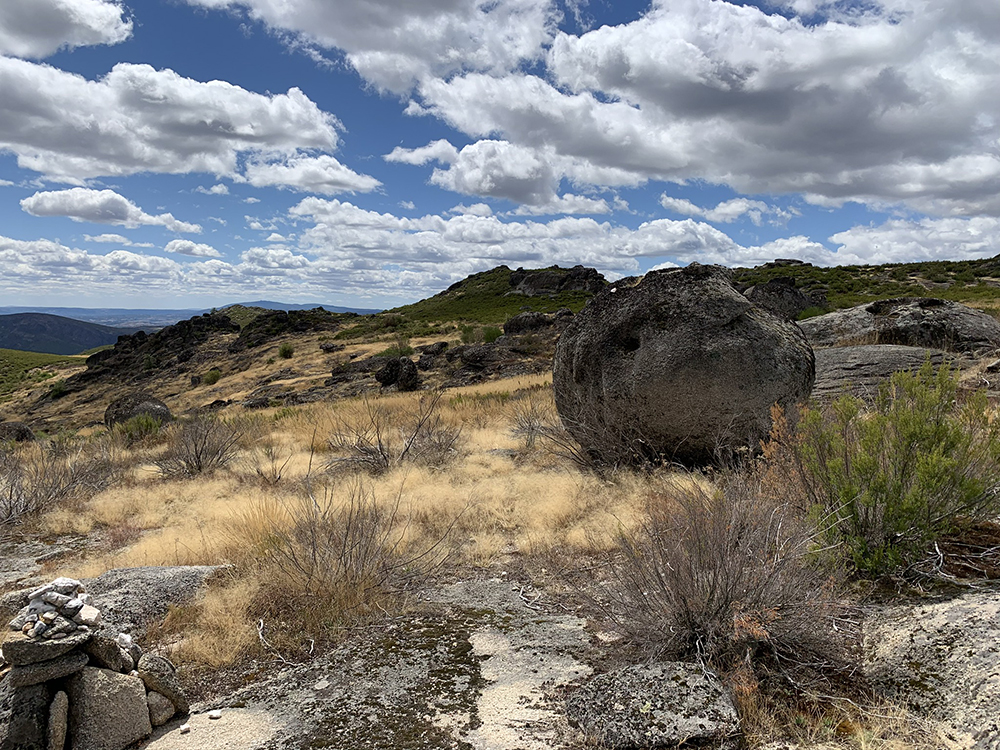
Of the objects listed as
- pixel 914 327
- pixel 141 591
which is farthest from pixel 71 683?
pixel 914 327

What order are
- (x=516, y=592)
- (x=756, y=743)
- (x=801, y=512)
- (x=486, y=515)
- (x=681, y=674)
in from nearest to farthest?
1. (x=756, y=743)
2. (x=681, y=674)
3. (x=801, y=512)
4. (x=516, y=592)
5. (x=486, y=515)

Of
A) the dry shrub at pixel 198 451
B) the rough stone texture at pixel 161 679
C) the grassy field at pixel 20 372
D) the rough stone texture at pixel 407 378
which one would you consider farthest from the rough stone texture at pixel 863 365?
the grassy field at pixel 20 372

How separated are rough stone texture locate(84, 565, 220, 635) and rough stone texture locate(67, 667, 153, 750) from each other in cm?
123

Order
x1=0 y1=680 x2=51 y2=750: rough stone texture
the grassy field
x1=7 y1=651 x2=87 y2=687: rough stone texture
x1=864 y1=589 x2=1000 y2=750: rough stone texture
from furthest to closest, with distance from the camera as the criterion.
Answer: the grassy field → x1=7 y1=651 x2=87 y2=687: rough stone texture → x1=0 y1=680 x2=51 y2=750: rough stone texture → x1=864 y1=589 x2=1000 y2=750: rough stone texture

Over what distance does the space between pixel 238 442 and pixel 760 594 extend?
1158cm

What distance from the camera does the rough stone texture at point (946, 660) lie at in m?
2.49

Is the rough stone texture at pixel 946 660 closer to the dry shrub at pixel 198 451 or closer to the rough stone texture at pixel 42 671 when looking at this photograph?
the rough stone texture at pixel 42 671

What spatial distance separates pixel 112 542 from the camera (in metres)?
7.08

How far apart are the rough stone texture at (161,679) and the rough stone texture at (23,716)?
0.43 metres

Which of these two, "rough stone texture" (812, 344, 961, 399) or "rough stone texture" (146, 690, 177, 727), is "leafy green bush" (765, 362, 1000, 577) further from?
"rough stone texture" (812, 344, 961, 399)

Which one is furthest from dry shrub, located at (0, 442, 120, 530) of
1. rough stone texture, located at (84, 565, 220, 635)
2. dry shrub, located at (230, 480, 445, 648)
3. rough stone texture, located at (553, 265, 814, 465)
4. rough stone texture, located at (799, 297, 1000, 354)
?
rough stone texture, located at (799, 297, 1000, 354)

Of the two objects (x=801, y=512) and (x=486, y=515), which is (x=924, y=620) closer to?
(x=801, y=512)

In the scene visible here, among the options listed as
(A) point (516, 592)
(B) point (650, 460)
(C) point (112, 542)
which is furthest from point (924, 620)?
(C) point (112, 542)

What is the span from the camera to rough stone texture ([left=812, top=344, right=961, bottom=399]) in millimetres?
9836
